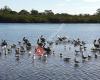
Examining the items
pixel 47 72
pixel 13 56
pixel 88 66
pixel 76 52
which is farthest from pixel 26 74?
pixel 76 52

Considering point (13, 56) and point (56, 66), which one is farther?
point (13, 56)

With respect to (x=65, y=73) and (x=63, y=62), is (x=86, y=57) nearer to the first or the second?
(x=63, y=62)

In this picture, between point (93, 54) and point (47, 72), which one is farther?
point (93, 54)

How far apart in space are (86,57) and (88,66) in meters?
5.18

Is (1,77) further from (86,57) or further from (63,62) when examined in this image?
(86,57)

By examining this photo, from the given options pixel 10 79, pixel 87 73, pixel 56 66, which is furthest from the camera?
pixel 56 66

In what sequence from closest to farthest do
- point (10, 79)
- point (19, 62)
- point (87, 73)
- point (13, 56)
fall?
point (10, 79) → point (87, 73) → point (19, 62) → point (13, 56)

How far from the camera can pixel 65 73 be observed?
50.0 metres

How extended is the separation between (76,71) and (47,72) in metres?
4.14

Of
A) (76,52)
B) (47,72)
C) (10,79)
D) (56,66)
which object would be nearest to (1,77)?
(10,79)

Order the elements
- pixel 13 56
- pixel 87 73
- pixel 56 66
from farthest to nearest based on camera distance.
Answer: pixel 13 56, pixel 56 66, pixel 87 73

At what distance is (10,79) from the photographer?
152 feet

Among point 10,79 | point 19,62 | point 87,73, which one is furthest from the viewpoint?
point 19,62

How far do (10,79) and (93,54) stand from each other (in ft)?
75.9
